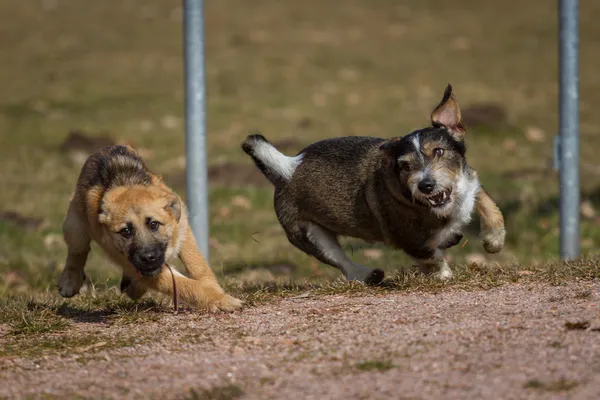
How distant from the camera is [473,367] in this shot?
440 cm

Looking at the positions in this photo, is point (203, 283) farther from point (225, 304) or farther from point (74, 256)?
point (74, 256)

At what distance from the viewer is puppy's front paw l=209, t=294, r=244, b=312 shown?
623 cm

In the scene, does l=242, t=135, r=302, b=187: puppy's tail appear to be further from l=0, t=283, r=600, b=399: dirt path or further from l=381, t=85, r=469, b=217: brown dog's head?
l=0, t=283, r=600, b=399: dirt path

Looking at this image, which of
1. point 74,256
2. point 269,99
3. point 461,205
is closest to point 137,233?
point 74,256

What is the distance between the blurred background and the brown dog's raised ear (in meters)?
2.36

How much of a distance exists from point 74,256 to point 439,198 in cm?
280

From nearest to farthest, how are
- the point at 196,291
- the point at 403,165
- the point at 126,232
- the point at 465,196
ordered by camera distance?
the point at 196,291, the point at 126,232, the point at 403,165, the point at 465,196

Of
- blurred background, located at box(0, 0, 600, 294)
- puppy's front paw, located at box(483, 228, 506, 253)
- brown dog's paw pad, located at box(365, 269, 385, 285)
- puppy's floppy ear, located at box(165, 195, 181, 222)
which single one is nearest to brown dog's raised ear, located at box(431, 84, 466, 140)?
puppy's front paw, located at box(483, 228, 506, 253)

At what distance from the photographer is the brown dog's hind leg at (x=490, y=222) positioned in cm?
709

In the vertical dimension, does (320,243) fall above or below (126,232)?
below

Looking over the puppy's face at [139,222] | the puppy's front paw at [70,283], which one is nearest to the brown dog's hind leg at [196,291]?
the puppy's face at [139,222]

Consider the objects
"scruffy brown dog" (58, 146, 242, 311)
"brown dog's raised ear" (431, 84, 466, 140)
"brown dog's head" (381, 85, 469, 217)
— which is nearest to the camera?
"scruffy brown dog" (58, 146, 242, 311)

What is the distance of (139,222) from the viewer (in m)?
6.46

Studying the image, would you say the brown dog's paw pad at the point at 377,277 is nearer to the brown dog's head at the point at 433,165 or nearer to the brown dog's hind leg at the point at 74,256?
the brown dog's head at the point at 433,165
